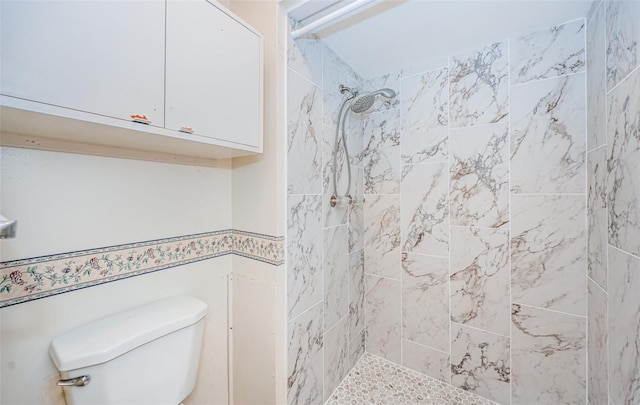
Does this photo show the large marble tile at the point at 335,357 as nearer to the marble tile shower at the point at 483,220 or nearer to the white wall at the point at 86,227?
the marble tile shower at the point at 483,220

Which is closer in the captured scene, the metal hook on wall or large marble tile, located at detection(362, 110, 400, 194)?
the metal hook on wall

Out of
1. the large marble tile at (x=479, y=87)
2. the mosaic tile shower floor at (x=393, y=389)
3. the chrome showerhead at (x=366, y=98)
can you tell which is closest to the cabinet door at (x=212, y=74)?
the chrome showerhead at (x=366, y=98)

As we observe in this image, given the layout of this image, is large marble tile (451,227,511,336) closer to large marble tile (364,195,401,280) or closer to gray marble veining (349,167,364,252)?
large marble tile (364,195,401,280)

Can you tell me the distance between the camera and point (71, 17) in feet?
1.90

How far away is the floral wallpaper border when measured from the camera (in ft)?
2.35

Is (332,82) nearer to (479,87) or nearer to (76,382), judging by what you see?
(479,87)

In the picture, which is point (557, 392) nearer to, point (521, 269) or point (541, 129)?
point (521, 269)

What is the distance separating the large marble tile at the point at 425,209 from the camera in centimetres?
147

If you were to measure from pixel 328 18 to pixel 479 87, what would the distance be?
3.01ft

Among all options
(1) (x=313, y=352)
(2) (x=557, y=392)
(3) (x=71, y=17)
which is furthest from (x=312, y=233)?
(2) (x=557, y=392)

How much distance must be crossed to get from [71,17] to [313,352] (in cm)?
148

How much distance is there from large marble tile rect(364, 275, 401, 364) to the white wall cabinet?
1.24m

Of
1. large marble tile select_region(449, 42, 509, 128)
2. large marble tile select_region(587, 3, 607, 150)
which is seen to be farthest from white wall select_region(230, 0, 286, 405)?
large marble tile select_region(587, 3, 607, 150)

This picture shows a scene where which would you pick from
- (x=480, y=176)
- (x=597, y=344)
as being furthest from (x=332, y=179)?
(x=597, y=344)
